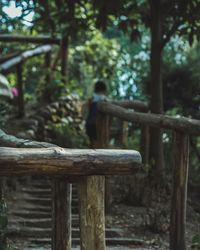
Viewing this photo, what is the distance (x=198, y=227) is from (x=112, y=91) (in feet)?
29.5

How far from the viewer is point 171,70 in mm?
11828

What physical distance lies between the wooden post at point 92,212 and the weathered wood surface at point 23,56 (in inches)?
211

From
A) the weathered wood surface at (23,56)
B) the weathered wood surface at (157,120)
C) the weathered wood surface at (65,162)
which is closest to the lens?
the weathered wood surface at (65,162)

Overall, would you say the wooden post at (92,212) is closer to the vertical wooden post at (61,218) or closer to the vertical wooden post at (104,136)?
the vertical wooden post at (61,218)

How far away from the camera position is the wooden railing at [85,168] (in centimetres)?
319

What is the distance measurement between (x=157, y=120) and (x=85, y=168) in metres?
2.58

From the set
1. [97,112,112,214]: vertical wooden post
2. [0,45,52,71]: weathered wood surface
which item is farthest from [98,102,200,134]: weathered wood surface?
[0,45,52,71]: weathered wood surface

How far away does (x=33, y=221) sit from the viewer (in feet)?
21.2

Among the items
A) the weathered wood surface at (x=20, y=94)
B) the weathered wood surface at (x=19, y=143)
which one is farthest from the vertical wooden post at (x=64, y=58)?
the weathered wood surface at (x=19, y=143)

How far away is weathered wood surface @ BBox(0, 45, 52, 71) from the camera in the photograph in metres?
8.86

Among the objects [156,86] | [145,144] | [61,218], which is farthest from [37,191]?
[61,218]

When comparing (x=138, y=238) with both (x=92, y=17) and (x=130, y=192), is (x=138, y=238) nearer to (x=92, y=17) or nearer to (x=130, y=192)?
(x=130, y=192)

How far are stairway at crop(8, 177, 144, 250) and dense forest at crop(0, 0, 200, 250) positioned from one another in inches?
3.4

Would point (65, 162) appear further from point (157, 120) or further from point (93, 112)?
point (93, 112)
